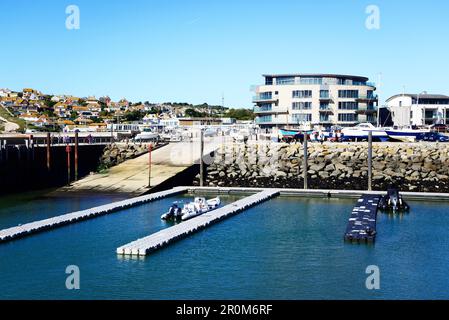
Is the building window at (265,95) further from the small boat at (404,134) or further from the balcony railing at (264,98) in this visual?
the small boat at (404,134)

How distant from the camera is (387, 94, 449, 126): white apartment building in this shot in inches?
4719

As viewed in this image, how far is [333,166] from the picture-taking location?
6178 cm

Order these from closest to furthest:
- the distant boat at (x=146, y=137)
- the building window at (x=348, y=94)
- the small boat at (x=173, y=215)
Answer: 1. the small boat at (x=173, y=215)
2. the distant boat at (x=146, y=137)
3. the building window at (x=348, y=94)

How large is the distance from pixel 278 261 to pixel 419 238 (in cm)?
1032

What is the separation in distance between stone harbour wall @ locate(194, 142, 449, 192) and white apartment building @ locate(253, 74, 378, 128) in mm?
35956

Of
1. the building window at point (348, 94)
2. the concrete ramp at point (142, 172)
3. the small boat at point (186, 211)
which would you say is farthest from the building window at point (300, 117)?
the small boat at point (186, 211)

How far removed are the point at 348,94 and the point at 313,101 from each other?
6.64 metres

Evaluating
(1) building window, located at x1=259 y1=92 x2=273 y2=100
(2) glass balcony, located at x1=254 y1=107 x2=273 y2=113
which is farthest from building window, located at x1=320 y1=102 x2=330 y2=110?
(1) building window, located at x1=259 y1=92 x2=273 y2=100

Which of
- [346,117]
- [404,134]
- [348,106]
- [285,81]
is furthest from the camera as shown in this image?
[285,81]

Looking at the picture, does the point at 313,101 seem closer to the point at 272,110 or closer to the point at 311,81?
the point at 311,81

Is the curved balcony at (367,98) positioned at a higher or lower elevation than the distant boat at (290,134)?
higher

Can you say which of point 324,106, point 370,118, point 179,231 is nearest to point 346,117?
point 324,106

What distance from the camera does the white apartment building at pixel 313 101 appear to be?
102938 mm
